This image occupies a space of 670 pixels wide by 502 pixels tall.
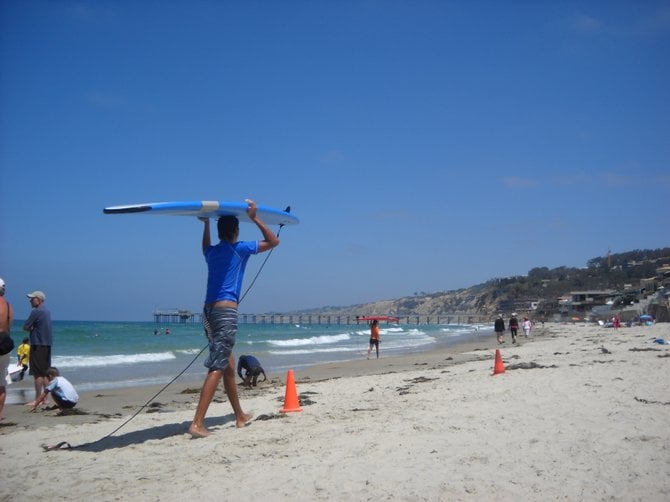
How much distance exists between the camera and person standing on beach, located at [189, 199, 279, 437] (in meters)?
5.46

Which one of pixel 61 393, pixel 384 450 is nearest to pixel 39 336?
pixel 61 393

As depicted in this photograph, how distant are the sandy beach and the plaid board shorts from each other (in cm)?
70

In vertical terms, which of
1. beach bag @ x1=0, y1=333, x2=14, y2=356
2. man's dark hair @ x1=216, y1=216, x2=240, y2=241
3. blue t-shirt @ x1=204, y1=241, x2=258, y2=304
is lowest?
beach bag @ x1=0, y1=333, x2=14, y2=356

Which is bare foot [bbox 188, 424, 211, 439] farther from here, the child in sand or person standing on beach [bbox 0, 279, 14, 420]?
the child in sand

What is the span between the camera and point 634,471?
3.75m

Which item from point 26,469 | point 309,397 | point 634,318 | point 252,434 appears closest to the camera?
point 26,469

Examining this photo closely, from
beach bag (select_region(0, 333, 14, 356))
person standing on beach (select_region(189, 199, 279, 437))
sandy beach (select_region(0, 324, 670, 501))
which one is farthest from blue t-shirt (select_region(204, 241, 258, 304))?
beach bag (select_region(0, 333, 14, 356))

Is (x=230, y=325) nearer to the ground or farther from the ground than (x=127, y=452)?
farther from the ground

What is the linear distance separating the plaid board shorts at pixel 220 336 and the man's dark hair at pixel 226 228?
732 millimetres

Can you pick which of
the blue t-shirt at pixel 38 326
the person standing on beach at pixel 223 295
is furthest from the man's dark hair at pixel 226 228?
the blue t-shirt at pixel 38 326

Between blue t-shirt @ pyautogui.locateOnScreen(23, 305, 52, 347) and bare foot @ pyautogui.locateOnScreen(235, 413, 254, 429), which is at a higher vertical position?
blue t-shirt @ pyautogui.locateOnScreen(23, 305, 52, 347)

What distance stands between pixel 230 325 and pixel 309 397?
3.24 m

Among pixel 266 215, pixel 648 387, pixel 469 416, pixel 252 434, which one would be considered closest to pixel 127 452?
pixel 252 434

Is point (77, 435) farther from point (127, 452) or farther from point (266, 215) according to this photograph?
point (266, 215)
